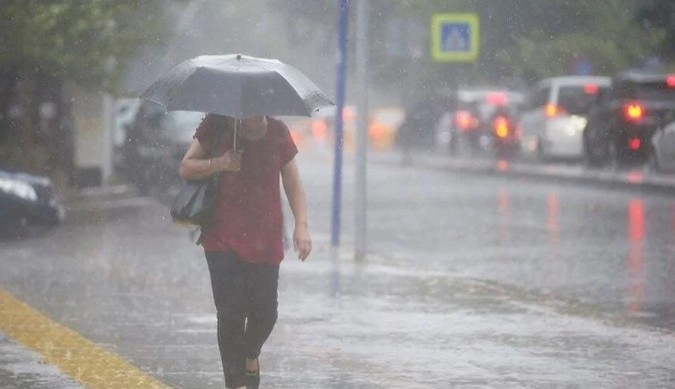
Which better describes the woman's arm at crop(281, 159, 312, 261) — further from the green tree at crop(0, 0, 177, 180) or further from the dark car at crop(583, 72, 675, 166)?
the dark car at crop(583, 72, 675, 166)

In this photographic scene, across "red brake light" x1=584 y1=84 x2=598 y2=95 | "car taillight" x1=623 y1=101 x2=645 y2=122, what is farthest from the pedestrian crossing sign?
"red brake light" x1=584 y1=84 x2=598 y2=95

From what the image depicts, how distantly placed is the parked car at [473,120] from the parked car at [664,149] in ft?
47.4

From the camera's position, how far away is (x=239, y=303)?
8.63 meters

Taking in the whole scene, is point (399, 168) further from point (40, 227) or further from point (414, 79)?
point (40, 227)

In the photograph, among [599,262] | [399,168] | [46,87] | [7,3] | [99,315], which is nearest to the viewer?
[99,315]

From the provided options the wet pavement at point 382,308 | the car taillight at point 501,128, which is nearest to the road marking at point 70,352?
the wet pavement at point 382,308

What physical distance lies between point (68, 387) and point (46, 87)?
21.2m

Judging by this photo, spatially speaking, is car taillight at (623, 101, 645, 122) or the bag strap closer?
the bag strap

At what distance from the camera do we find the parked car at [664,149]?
98.7 ft

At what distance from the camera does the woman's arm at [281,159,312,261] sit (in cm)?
877

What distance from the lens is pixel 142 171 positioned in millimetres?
27891

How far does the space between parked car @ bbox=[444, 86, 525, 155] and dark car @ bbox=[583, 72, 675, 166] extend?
11.0 metres

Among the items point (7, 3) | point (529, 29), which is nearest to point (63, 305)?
point (7, 3)

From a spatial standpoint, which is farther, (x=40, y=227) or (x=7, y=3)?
(x=7, y=3)
